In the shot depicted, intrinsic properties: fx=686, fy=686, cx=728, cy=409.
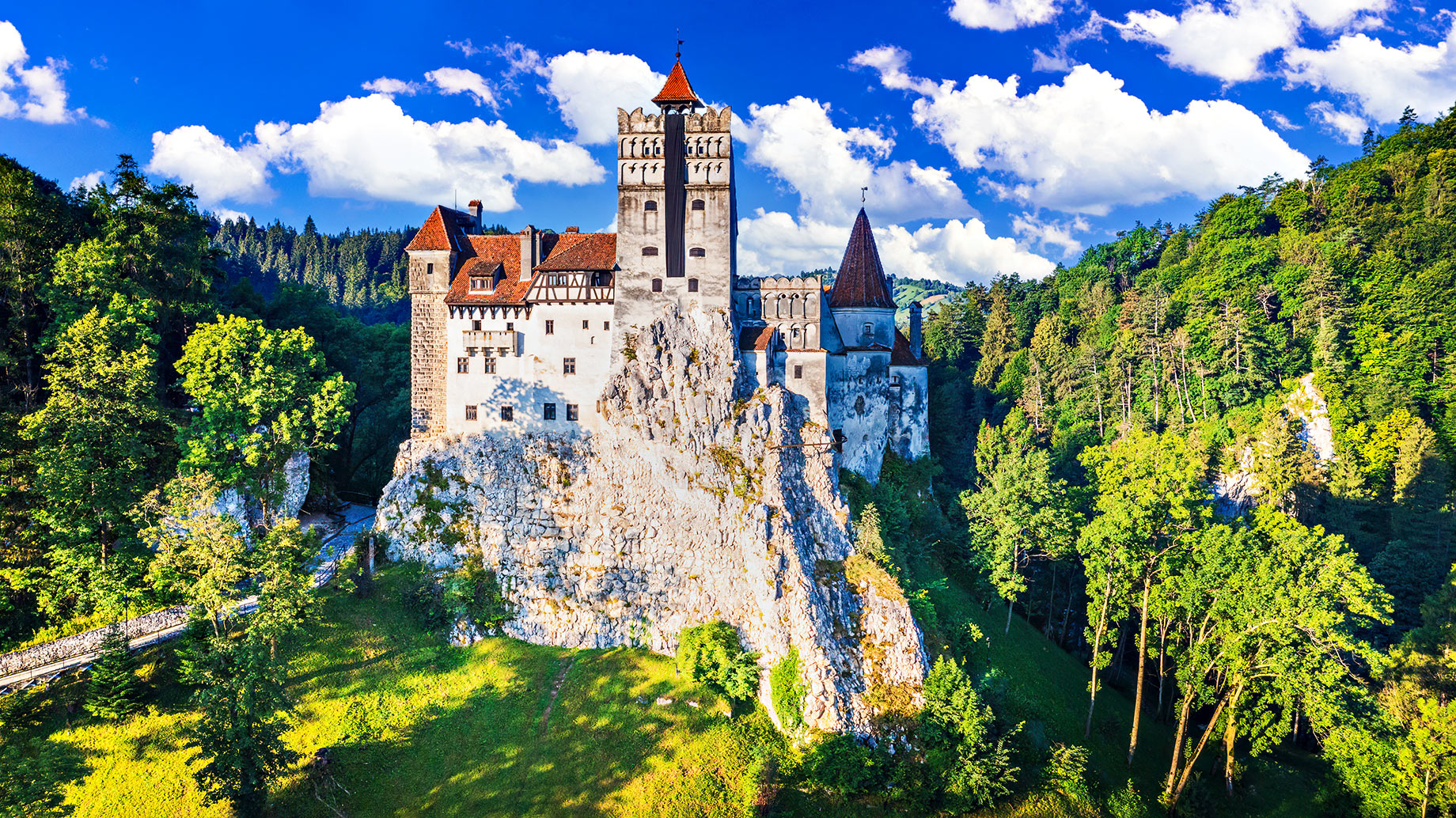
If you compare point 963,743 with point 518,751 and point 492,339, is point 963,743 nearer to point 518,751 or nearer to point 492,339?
point 518,751

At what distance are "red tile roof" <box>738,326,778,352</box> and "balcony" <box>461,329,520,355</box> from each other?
46.4 feet

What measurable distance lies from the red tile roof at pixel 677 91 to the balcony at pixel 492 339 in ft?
56.1

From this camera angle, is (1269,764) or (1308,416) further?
(1308,416)

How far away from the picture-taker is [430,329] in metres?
43.7

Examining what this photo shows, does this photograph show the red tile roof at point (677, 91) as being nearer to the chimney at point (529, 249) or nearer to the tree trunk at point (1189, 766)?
the chimney at point (529, 249)

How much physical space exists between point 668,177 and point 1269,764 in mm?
45837

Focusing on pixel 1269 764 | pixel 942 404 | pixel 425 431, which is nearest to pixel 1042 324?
pixel 942 404

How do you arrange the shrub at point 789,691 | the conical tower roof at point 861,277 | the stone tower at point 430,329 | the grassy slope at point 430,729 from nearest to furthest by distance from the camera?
the grassy slope at point 430,729 → the shrub at point 789,691 → the stone tower at point 430,329 → the conical tower roof at point 861,277

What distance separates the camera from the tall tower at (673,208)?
41.6 meters

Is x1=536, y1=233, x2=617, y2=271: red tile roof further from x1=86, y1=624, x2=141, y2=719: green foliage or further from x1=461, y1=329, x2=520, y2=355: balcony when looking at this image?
x1=86, y1=624, x2=141, y2=719: green foliage

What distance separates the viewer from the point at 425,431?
43.8 m

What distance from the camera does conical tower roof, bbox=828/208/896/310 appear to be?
47094mm

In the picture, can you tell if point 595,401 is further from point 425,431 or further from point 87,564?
point 87,564

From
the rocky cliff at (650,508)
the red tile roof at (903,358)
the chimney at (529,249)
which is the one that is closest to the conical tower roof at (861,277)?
the red tile roof at (903,358)
